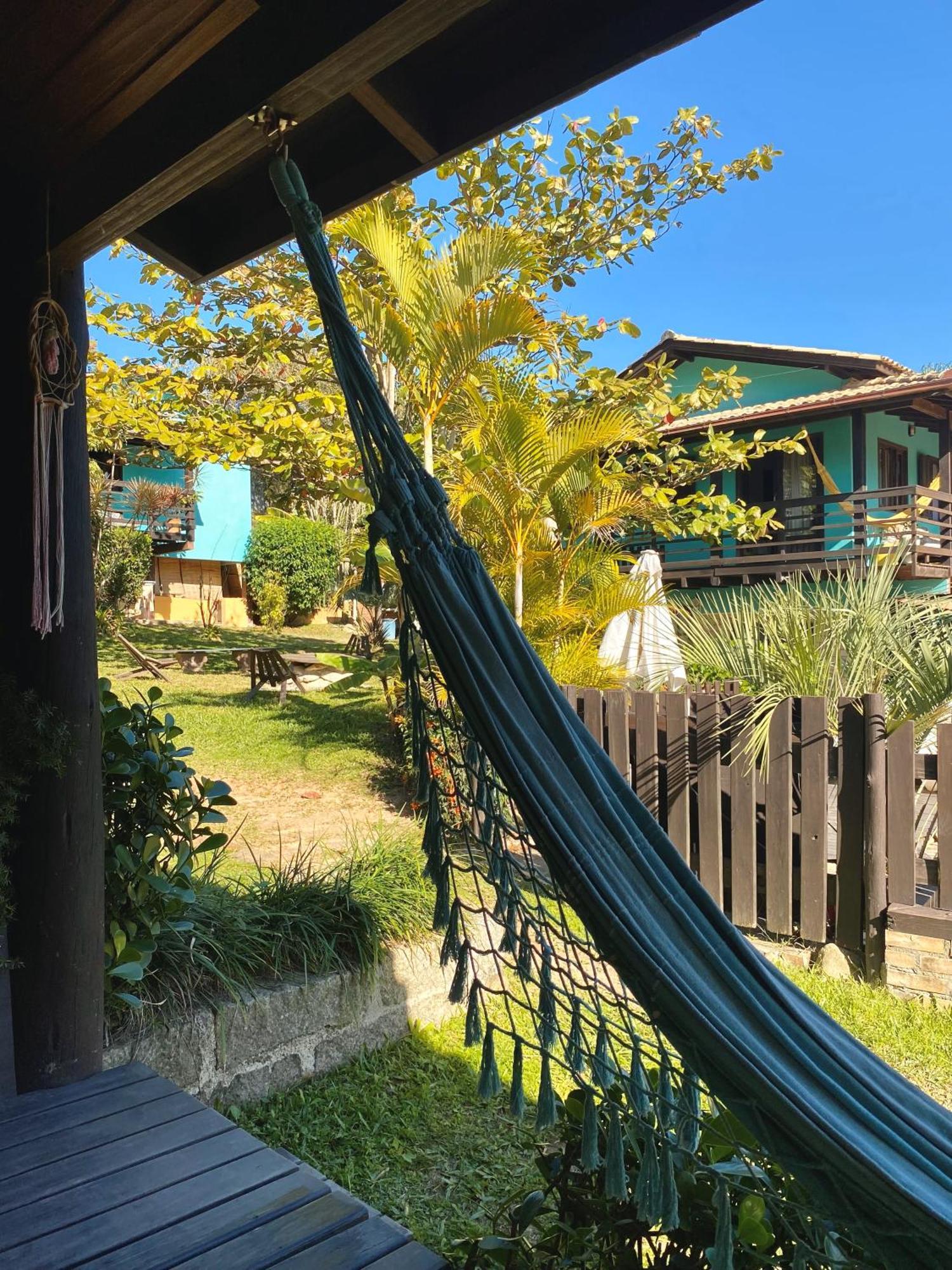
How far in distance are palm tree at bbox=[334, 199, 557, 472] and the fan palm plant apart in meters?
2.13

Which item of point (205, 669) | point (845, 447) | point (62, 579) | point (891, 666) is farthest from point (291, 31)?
point (845, 447)

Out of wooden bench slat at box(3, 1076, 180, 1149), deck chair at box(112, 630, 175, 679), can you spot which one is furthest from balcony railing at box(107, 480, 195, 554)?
wooden bench slat at box(3, 1076, 180, 1149)

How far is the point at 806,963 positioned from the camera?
3686 mm

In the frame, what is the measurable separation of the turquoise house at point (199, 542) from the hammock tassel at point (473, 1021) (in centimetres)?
1558

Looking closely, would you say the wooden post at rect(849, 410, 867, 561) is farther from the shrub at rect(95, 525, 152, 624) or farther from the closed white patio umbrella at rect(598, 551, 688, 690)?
the shrub at rect(95, 525, 152, 624)

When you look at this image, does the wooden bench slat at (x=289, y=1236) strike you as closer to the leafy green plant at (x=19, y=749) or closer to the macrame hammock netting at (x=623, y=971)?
the macrame hammock netting at (x=623, y=971)

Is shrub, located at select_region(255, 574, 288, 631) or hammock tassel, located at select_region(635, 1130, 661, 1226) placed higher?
shrub, located at select_region(255, 574, 288, 631)

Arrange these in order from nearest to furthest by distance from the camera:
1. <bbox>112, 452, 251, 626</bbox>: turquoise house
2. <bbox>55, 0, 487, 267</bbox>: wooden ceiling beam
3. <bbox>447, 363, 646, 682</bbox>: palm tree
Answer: <bbox>55, 0, 487, 267</bbox>: wooden ceiling beam, <bbox>447, 363, 646, 682</bbox>: palm tree, <bbox>112, 452, 251, 626</bbox>: turquoise house

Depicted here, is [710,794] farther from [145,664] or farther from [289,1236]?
[145,664]

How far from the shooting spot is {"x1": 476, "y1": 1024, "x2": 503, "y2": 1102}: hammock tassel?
1.24 metres

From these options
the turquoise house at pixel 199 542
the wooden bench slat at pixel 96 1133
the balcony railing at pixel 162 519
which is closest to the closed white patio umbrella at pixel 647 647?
the wooden bench slat at pixel 96 1133

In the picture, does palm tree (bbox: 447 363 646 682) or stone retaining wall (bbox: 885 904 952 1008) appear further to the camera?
palm tree (bbox: 447 363 646 682)

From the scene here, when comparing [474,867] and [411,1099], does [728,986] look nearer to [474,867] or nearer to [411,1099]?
[474,867]

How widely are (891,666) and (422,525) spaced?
150 inches
